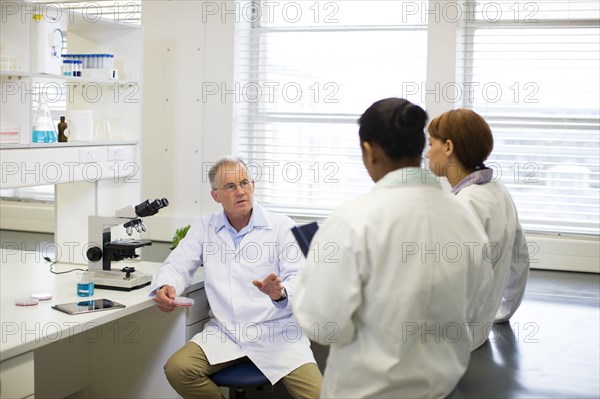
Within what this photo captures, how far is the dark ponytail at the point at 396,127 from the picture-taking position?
177cm

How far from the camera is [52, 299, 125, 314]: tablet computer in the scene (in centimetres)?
265

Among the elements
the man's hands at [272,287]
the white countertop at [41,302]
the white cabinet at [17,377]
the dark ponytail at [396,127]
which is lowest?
the white cabinet at [17,377]

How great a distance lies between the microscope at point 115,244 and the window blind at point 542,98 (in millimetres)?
2681

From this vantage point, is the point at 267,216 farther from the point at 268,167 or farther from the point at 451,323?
the point at 268,167

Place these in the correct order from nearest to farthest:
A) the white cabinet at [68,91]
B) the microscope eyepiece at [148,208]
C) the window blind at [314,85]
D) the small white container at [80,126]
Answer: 1. the white cabinet at [68,91]
2. the microscope eyepiece at [148,208]
3. the small white container at [80,126]
4. the window blind at [314,85]

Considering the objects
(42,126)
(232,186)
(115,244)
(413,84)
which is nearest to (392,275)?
(232,186)

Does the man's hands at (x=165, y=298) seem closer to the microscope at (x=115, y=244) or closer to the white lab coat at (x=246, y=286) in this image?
the white lab coat at (x=246, y=286)

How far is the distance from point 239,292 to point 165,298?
318 millimetres

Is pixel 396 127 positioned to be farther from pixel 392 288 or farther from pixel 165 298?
pixel 165 298

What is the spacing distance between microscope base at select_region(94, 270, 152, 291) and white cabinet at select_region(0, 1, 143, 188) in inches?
19.1

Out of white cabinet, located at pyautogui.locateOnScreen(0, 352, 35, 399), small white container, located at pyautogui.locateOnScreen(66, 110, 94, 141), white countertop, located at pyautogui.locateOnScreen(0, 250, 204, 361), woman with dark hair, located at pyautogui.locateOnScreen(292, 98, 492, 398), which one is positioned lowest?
white cabinet, located at pyautogui.locateOnScreen(0, 352, 35, 399)

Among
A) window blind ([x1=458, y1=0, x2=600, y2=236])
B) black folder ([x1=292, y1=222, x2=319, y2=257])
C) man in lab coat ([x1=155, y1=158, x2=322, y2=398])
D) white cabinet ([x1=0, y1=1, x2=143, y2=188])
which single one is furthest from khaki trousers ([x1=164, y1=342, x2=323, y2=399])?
window blind ([x1=458, y1=0, x2=600, y2=236])

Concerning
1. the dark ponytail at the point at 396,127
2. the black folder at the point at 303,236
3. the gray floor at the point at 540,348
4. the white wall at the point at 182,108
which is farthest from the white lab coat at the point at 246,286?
the white wall at the point at 182,108

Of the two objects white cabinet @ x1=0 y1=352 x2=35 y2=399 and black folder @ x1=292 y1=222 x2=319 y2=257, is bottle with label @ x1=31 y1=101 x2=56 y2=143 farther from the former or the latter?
black folder @ x1=292 y1=222 x2=319 y2=257
